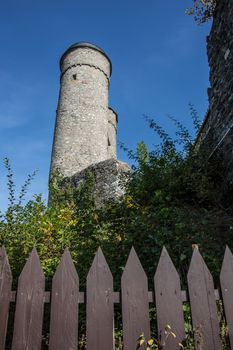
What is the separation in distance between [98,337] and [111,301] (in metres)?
0.21

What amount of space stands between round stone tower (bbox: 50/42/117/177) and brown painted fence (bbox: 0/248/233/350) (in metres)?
12.7

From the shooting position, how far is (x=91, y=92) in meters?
16.3

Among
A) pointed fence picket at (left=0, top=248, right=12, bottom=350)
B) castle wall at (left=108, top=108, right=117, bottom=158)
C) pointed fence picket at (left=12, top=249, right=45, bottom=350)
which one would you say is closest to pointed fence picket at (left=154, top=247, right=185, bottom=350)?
pointed fence picket at (left=12, top=249, right=45, bottom=350)

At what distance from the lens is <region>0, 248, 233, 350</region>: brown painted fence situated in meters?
1.82

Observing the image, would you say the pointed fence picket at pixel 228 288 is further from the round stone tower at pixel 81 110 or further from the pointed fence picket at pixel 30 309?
the round stone tower at pixel 81 110

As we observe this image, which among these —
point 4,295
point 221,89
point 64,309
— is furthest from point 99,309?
point 221,89

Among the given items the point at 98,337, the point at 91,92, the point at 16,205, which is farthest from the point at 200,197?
the point at 91,92

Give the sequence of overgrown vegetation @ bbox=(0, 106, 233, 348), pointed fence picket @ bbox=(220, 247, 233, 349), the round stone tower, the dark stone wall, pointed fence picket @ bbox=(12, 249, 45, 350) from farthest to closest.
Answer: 1. the round stone tower
2. the dark stone wall
3. overgrown vegetation @ bbox=(0, 106, 233, 348)
4. pointed fence picket @ bbox=(220, 247, 233, 349)
5. pointed fence picket @ bbox=(12, 249, 45, 350)

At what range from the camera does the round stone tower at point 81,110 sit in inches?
591

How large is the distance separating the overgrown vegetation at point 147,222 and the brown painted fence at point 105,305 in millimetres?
1261

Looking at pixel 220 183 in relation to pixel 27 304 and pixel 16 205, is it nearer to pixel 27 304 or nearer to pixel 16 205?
pixel 16 205

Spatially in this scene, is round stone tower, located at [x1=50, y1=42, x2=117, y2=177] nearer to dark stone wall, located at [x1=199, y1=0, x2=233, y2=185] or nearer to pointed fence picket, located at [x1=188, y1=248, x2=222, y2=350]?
dark stone wall, located at [x1=199, y1=0, x2=233, y2=185]

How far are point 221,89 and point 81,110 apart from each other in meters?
11.2

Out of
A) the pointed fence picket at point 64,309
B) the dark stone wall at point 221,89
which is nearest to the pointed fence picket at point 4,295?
the pointed fence picket at point 64,309
